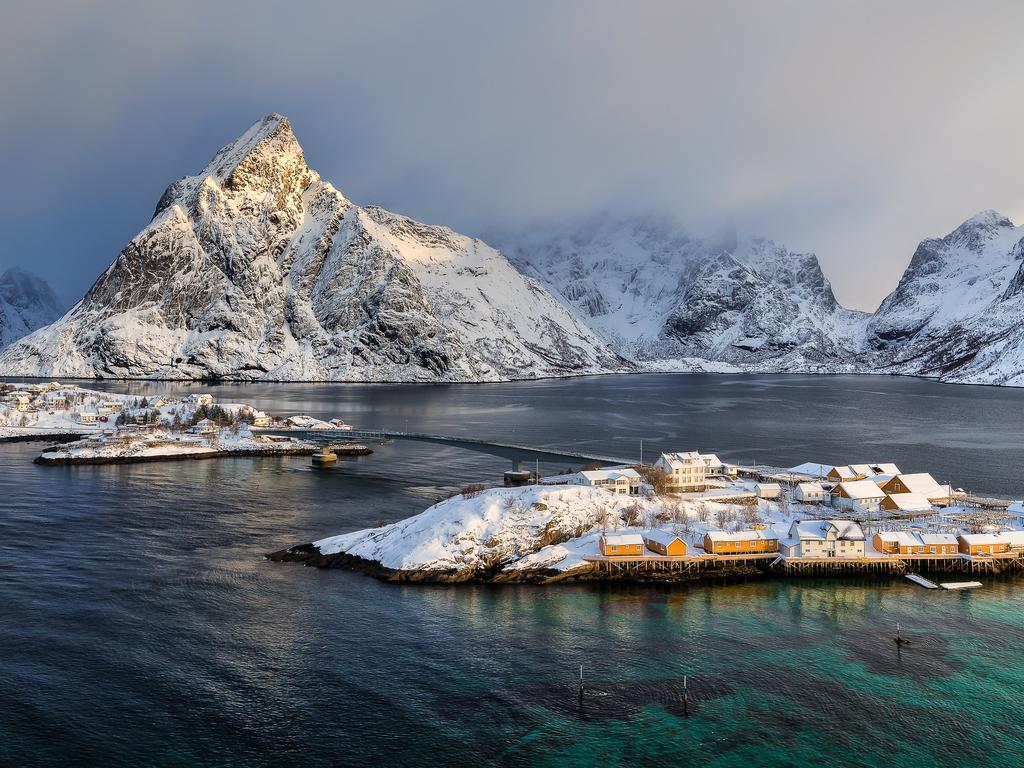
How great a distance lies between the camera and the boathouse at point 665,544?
64375 mm

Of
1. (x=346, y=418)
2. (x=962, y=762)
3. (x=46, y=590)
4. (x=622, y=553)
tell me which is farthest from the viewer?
(x=346, y=418)

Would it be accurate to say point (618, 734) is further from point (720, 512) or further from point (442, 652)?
point (720, 512)

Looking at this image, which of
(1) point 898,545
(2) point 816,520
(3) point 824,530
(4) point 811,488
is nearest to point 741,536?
(3) point 824,530

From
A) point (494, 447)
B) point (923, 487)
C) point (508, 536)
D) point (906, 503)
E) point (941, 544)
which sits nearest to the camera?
point (508, 536)

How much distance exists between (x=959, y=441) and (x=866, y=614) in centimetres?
10520

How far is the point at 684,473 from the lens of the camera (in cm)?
8456

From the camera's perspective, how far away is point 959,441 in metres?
142

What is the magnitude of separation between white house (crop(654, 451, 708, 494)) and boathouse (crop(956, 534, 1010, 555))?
26110mm

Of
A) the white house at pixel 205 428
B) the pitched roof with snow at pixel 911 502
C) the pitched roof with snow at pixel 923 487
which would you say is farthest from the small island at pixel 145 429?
the pitched roof with snow at pixel 923 487

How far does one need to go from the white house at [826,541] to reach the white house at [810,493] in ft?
47.3

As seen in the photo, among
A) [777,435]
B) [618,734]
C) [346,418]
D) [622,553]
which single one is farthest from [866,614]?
[346,418]

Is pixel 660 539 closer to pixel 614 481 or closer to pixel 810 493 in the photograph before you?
pixel 614 481

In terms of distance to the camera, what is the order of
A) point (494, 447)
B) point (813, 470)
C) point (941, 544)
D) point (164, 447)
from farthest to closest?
point (164, 447) < point (494, 447) < point (813, 470) < point (941, 544)

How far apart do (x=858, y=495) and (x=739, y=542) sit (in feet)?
70.3
